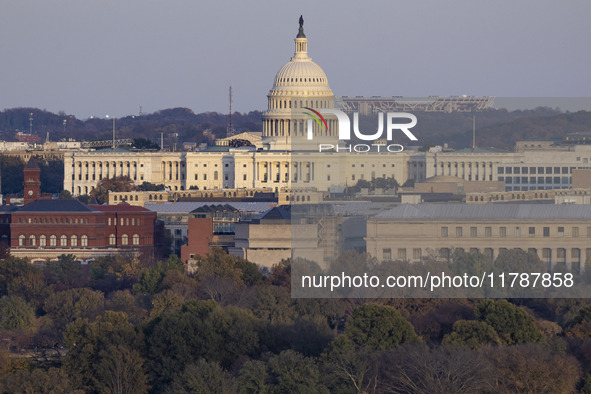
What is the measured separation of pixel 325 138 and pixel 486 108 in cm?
760

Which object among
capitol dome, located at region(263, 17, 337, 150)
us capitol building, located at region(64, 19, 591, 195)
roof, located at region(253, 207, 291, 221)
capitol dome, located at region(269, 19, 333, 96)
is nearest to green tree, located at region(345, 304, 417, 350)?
roof, located at region(253, 207, 291, 221)

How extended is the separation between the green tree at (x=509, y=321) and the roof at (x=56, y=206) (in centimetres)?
4432

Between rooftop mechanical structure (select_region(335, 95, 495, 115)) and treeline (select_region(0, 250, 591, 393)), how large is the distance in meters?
4.07

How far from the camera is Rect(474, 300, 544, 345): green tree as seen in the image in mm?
64375

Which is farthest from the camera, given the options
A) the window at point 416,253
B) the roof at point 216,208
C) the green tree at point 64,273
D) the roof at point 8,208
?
the roof at point 216,208

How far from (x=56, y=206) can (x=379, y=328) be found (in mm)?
46030

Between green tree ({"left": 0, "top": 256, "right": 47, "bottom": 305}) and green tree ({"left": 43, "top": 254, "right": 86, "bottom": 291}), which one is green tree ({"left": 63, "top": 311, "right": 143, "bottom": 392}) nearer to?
green tree ({"left": 0, "top": 256, "right": 47, "bottom": 305})

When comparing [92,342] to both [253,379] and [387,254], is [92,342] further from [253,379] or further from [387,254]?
[387,254]

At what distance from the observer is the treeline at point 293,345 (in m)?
59.1

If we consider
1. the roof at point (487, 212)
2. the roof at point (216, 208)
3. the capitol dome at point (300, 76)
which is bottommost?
the roof at point (216, 208)

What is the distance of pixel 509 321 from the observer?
214 ft

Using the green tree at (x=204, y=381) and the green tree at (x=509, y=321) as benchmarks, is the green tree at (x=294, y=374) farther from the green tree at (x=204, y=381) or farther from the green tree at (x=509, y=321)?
the green tree at (x=509, y=321)

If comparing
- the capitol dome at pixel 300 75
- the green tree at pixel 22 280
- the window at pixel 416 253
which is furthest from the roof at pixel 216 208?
the capitol dome at pixel 300 75

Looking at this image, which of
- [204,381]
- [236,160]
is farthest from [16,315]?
[236,160]
